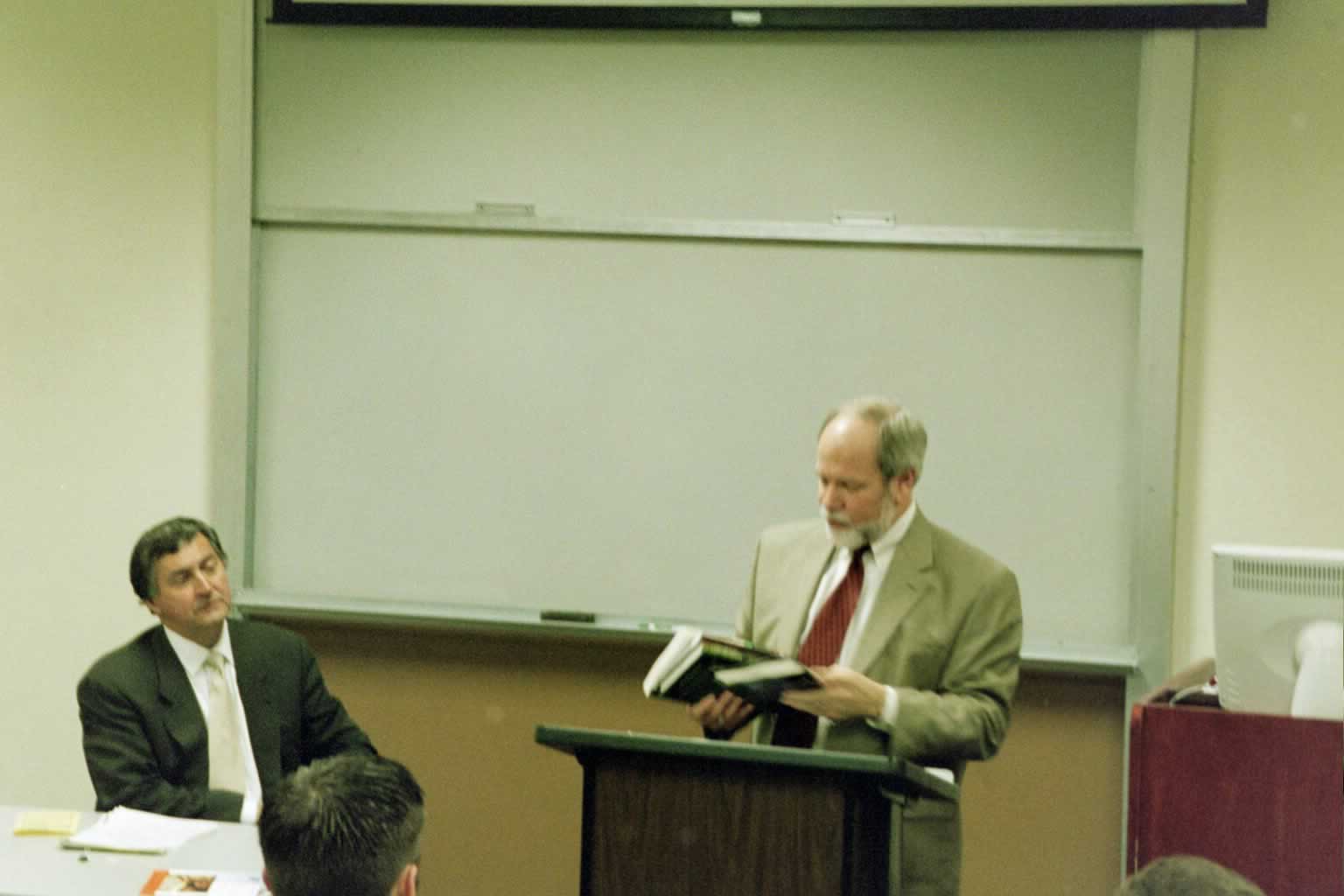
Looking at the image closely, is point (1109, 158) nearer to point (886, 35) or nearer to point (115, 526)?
point (886, 35)

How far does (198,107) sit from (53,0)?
58 cm

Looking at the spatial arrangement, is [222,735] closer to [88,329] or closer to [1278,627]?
[88,329]

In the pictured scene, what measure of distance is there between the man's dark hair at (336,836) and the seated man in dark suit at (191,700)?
158 centimetres

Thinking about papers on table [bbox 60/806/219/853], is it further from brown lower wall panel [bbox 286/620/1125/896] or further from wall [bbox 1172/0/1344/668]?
wall [bbox 1172/0/1344/668]

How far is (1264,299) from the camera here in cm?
408

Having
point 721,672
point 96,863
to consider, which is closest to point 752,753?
point 721,672

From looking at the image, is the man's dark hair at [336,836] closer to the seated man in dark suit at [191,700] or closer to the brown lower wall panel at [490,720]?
the seated man in dark suit at [191,700]

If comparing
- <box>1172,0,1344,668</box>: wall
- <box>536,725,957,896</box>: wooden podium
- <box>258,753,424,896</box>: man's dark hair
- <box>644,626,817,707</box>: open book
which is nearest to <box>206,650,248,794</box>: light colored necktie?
<box>644,626,817,707</box>: open book

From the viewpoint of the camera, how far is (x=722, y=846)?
7.77 feet

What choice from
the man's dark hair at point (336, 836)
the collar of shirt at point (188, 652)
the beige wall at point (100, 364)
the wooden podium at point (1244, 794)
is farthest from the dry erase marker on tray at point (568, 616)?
the man's dark hair at point (336, 836)

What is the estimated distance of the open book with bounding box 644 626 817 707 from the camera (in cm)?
270

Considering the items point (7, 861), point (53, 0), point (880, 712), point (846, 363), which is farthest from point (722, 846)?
point (53, 0)

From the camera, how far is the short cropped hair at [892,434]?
3049 millimetres

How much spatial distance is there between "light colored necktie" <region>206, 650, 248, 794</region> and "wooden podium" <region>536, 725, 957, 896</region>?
1.41 metres
